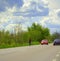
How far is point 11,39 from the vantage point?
70.9 meters

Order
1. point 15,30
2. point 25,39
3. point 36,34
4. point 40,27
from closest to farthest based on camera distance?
point 15,30 → point 25,39 → point 36,34 → point 40,27

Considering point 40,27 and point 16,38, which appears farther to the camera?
point 40,27

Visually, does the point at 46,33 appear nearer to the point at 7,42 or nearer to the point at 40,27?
the point at 40,27

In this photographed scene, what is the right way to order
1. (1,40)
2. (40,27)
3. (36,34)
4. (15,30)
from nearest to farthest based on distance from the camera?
(1,40), (15,30), (36,34), (40,27)

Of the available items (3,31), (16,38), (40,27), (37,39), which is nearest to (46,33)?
(40,27)

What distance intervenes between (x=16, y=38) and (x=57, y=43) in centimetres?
1248

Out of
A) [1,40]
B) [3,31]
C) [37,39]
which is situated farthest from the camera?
[37,39]

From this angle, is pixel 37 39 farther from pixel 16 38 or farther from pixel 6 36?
pixel 6 36

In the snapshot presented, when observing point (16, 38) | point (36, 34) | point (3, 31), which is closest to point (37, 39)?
point (36, 34)

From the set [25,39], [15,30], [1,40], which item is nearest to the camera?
[1,40]

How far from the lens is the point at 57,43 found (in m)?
70.2

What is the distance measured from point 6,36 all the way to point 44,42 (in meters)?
16.6

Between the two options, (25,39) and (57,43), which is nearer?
(57,43)

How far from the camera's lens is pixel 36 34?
110 m
